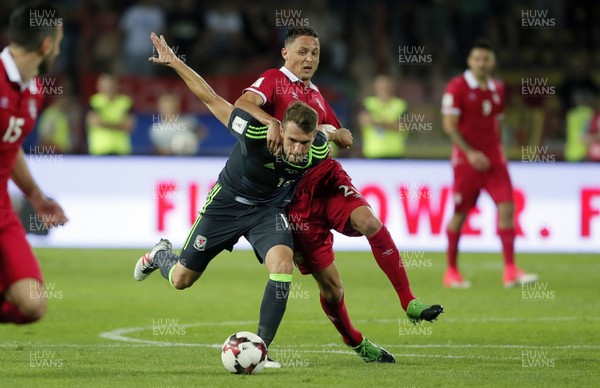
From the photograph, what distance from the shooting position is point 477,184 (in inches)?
551

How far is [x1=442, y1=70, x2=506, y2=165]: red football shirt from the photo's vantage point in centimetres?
1396

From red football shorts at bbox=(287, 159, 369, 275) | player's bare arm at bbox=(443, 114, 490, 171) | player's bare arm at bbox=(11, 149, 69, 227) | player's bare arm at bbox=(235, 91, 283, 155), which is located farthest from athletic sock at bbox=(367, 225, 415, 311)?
player's bare arm at bbox=(443, 114, 490, 171)

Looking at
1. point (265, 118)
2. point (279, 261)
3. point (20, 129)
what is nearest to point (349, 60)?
point (265, 118)

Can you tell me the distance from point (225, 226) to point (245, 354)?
1046mm

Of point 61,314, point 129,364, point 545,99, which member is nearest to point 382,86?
point 545,99

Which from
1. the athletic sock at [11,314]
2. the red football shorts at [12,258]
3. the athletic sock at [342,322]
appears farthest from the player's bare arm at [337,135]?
the athletic sock at [11,314]

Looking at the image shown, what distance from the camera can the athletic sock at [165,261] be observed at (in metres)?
8.89

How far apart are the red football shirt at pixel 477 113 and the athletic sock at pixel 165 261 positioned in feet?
18.5

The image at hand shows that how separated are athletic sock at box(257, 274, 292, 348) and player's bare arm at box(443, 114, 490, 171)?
6.18m

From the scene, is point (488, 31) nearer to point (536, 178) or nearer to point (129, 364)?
point (536, 178)

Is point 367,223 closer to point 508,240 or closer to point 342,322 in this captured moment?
point 342,322

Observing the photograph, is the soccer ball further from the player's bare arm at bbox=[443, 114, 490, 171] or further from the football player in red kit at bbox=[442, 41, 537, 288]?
the football player in red kit at bbox=[442, 41, 537, 288]

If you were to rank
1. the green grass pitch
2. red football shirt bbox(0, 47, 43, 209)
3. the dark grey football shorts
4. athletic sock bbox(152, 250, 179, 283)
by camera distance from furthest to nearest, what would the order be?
1. athletic sock bbox(152, 250, 179, 283)
2. the dark grey football shorts
3. the green grass pitch
4. red football shirt bbox(0, 47, 43, 209)

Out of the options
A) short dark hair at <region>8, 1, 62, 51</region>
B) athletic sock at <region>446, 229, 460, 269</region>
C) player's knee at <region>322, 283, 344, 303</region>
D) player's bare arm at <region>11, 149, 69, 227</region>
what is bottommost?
athletic sock at <region>446, 229, 460, 269</region>
